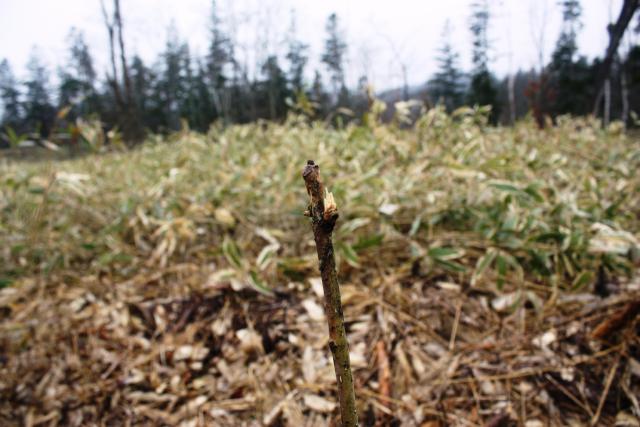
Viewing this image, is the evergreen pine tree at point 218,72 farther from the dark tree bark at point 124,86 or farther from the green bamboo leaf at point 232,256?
the green bamboo leaf at point 232,256

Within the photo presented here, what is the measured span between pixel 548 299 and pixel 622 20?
966 mm

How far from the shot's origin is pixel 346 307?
3.40ft

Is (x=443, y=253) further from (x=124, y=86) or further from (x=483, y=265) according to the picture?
(x=124, y=86)

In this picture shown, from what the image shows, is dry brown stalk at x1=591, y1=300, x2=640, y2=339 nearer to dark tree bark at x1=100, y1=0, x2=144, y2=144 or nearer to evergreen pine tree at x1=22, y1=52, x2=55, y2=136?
dark tree bark at x1=100, y1=0, x2=144, y2=144

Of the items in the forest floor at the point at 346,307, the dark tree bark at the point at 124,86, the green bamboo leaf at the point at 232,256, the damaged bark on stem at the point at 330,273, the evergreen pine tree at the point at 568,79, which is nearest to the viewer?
the damaged bark on stem at the point at 330,273

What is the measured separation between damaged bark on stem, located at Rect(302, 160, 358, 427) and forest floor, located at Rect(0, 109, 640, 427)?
1.97 feet

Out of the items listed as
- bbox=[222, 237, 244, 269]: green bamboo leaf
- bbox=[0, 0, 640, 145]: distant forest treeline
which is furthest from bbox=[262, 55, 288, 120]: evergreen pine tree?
bbox=[222, 237, 244, 269]: green bamboo leaf

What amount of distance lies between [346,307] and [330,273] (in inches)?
34.3

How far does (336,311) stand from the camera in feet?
0.71

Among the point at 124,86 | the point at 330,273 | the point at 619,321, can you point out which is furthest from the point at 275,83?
the point at 330,273

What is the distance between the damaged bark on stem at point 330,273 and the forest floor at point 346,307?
60cm

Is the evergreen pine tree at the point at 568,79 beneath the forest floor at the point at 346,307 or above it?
above

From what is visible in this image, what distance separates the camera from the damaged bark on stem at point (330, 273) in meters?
0.17

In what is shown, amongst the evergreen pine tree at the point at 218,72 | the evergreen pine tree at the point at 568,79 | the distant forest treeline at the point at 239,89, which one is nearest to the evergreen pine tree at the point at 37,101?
the distant forest treeline at the point at 239,89
